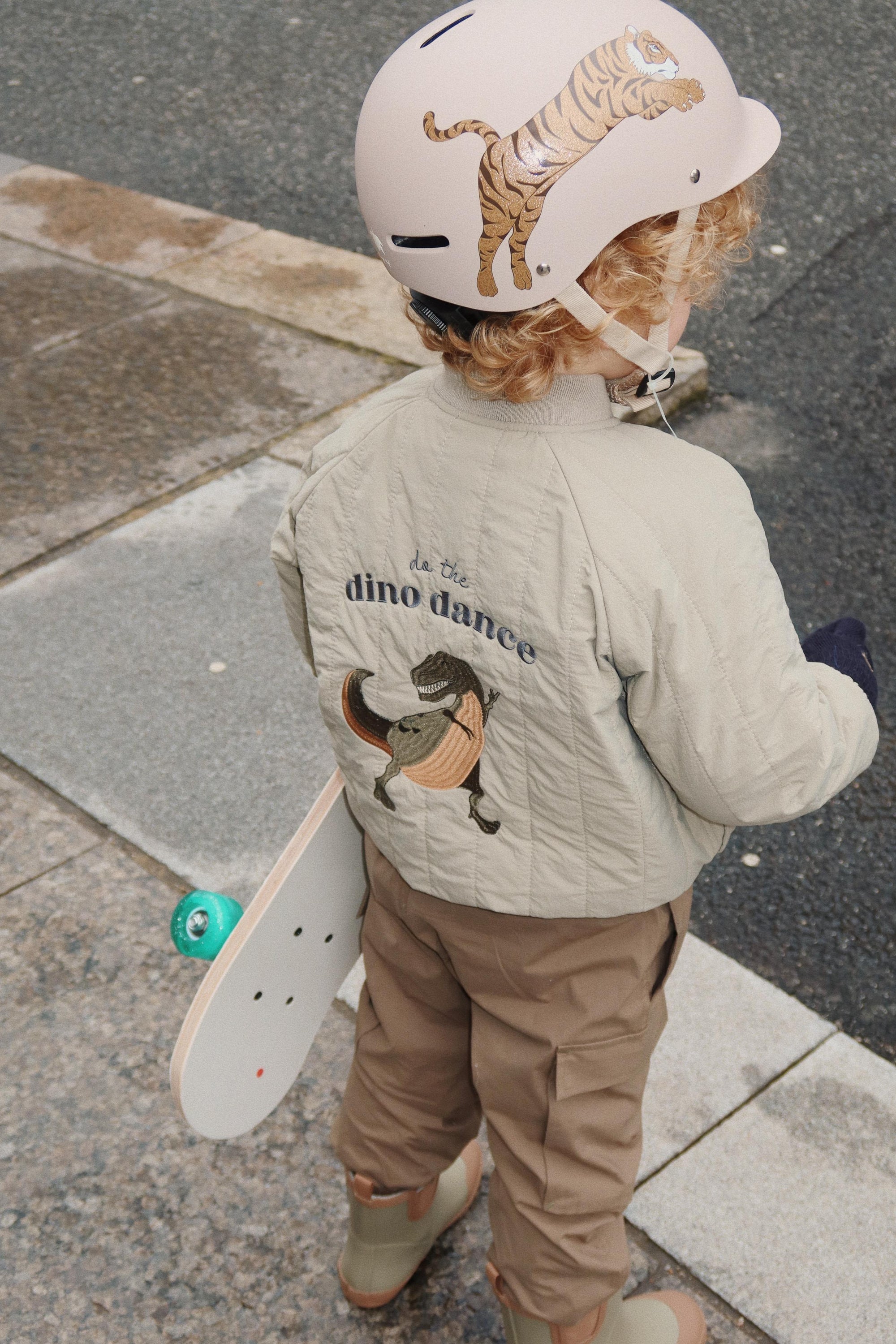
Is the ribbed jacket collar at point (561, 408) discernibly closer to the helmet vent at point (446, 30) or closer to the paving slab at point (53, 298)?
the helmet vent at point (446, 30)

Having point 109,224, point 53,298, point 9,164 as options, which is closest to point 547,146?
point 53,298

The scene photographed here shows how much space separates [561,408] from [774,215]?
5046 mm

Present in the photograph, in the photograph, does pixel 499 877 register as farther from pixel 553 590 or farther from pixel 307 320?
pixel 307 320

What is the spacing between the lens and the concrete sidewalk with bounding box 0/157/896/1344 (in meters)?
2.27

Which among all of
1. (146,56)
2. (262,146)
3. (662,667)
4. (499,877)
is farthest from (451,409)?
(146,56)

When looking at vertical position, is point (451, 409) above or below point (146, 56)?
above

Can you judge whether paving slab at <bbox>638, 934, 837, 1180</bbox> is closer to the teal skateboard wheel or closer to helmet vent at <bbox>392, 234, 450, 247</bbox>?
the teal skateboard wheel

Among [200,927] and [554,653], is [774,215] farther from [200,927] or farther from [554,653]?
[554,653]

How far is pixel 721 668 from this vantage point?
1.52m

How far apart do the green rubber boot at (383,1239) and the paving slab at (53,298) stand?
3.73 meters

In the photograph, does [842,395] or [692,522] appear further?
[842,395]

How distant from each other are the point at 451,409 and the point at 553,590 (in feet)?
0.89

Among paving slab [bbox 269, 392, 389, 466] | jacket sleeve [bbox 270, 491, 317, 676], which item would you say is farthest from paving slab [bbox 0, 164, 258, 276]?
jacket sleeve [bbox 270, 491, 317, 676]

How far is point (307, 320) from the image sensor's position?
5.20 metres
